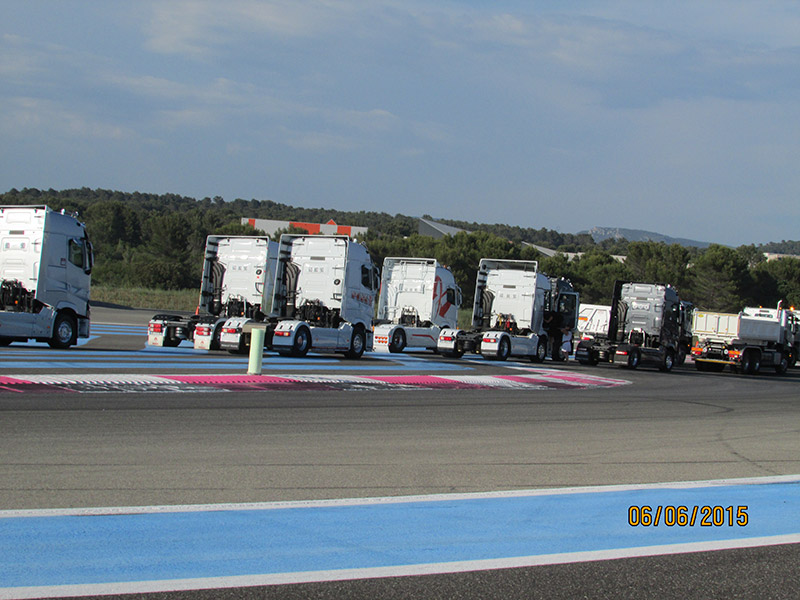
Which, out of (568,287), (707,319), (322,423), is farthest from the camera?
(707,319)

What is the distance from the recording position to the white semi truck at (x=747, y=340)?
107ft

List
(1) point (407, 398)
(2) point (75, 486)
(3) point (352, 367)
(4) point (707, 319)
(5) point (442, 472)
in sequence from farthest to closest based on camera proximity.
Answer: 1. (4) point (707, 319)
2. (3) point (352, 367)
3. (1) point (407, 398)
4. (5) point (442, 472)
5. (2) point (75, 486)

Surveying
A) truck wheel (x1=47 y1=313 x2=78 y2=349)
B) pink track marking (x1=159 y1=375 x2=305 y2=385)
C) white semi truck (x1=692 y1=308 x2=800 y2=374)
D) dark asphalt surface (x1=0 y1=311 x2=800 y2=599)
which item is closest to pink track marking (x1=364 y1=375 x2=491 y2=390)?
dark asphalt surface (x1=0 y1=311 x2=800 y2=599)

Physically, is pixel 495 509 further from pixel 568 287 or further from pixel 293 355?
pixel 568 287

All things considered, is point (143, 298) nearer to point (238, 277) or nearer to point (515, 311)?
point (238, 277)

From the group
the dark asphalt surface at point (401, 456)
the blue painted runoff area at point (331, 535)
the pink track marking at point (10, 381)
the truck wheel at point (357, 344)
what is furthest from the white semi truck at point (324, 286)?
the blue painted runoff area at point (331, 535)

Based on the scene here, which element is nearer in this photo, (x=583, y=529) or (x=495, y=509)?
(x=583, y=529)

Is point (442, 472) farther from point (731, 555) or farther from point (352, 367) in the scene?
point (352, 367)

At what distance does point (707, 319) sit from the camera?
36094mm

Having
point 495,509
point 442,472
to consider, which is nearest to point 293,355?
point 442,472

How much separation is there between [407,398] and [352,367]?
628cm

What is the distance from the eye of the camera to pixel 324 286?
23.4 m

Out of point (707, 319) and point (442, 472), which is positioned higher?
point (707, 319)

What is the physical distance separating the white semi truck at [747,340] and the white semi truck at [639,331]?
2466 mm
